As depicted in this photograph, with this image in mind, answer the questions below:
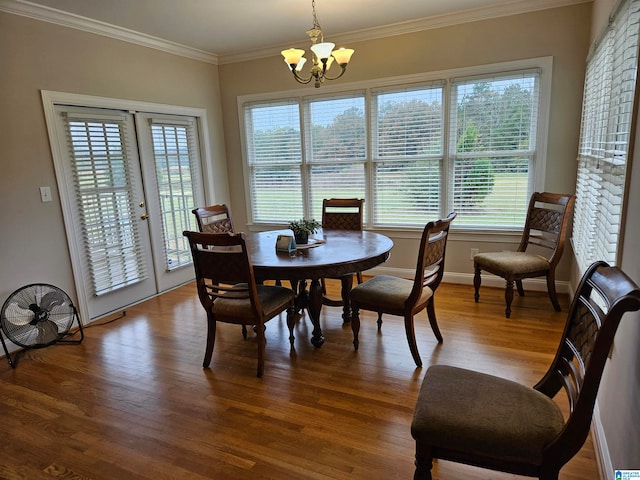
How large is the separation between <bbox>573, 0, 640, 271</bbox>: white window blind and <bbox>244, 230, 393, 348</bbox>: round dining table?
49.6 inches

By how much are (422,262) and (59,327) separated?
287 cm

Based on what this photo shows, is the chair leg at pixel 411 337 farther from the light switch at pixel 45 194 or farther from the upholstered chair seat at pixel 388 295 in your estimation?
the light switch at pixel 45 194

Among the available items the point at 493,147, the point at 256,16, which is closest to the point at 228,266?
the point at 256,16

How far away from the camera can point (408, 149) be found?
4.23 metres

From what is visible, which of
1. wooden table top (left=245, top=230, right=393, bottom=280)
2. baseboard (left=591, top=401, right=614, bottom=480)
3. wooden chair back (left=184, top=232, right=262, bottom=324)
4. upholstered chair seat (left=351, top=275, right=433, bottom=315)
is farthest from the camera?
upholstered chair seat (left=351, top=275, right=433, bottom=315)

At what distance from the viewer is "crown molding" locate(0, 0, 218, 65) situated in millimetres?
2988

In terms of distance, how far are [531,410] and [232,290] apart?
1.74 metres

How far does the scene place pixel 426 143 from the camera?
414 centimetres

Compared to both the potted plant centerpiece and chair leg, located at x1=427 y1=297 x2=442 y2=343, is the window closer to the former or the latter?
chair leg, located at x1=427 y1=297 x2=442 y2=343

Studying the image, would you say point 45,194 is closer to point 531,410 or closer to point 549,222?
point 531,410

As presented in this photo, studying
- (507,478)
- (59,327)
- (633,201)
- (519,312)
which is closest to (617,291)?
(633,201)

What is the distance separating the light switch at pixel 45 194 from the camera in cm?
323

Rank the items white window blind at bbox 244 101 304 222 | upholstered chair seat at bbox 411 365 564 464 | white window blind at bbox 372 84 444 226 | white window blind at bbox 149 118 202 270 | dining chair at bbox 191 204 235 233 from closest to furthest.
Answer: upholstered chair seat at bbox 411 365 564 464 → dining chair at bbox 191 204 235 233 → white window blind at bbox 372 84 444 226 → white window blind at bbox 149 118 202 270 → white window blind at bbox 244 101 304 222

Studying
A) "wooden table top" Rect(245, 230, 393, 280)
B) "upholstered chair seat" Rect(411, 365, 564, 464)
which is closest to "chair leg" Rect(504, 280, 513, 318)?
"wooden table top" Rect(245, 230, 393, 280)
